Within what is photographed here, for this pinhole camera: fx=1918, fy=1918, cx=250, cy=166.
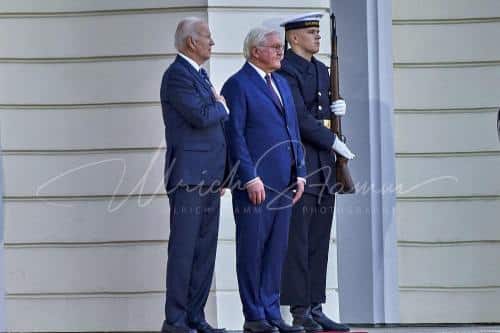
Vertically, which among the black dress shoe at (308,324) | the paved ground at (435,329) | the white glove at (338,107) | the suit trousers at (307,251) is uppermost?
the white glove at (338,107)

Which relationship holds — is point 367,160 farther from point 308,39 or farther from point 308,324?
point 308,324

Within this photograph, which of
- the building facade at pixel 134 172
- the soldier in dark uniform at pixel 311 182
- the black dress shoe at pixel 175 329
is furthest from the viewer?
the building facade at pixel 134 172

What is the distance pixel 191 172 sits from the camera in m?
10.0

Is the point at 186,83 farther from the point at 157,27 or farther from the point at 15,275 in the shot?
the point at 15,275

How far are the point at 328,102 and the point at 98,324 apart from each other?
1.99 metres

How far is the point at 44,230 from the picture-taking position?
11523mm

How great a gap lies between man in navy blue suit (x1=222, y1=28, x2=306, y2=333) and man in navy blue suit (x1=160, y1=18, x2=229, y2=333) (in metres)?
0.16

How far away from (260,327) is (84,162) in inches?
76.1

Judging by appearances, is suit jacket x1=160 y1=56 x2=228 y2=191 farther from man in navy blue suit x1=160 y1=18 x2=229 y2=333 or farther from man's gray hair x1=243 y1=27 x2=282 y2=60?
man's gray hair x1=243 y1=27 x2=282 y2=60

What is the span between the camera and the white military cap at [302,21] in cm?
1062

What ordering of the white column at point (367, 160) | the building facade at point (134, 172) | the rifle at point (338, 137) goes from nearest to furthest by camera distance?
the rifle at point (338, 137) → the building facade at point (134, 172) → the white column at point (367, 160)

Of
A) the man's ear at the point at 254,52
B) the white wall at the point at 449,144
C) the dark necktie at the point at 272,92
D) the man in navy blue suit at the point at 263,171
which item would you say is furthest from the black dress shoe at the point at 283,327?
the white wall at the point at 449,144

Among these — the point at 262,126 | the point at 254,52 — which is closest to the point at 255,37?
the point at 254,52

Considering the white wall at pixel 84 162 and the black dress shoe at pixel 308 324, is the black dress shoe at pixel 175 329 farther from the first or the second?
the white wall at pixel 84 162
